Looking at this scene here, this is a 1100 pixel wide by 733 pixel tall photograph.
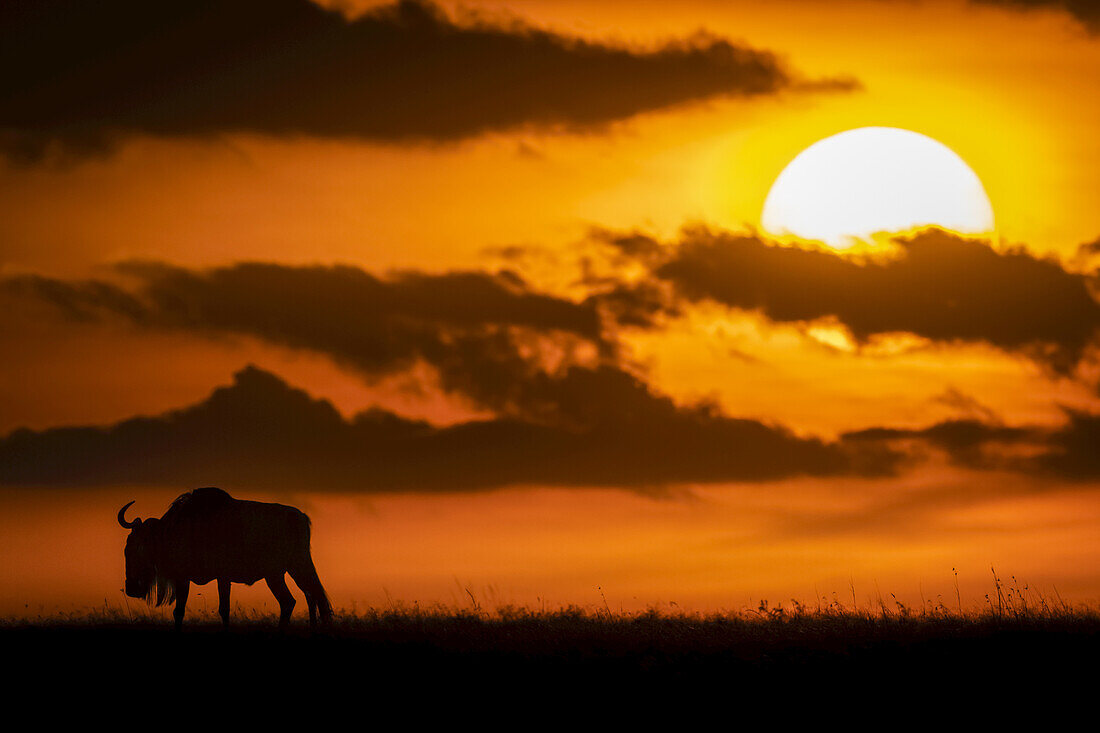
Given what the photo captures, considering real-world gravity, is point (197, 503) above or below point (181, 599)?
above

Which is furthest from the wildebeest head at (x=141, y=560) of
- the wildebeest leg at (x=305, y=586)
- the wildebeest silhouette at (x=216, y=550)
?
the wildebeest leg at (x=305, y=586)

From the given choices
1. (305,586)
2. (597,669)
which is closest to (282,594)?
(305,586)

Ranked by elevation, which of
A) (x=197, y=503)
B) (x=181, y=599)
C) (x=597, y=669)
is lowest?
(x=597, y=669)

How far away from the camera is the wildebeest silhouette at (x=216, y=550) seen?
25.1 meters

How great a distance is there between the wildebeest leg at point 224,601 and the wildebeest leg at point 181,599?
0.63 m

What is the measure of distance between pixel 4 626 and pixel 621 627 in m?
11.9

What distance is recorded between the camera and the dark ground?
53.7 ft

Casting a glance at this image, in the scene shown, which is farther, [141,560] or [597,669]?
[141,560]

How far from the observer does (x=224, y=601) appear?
24188 mm

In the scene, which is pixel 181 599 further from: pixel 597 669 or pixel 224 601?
pixel 597 669

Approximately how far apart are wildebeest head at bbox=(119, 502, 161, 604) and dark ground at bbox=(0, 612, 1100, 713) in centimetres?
353

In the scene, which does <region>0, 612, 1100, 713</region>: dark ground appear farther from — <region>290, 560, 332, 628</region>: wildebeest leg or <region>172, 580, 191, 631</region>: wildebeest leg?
<region>290, 560, 332, 628</region>: wildebeest leg

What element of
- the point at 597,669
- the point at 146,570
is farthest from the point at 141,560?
the point at 597,669

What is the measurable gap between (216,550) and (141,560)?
1639 mm
